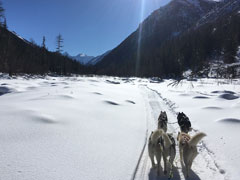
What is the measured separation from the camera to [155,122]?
677cm

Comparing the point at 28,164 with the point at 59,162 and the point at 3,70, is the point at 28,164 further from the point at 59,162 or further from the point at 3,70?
the point at 3,70

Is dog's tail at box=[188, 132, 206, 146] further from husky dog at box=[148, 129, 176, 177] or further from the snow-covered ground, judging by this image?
the snow-covered ground

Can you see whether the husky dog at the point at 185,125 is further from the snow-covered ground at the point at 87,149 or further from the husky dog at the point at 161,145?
the husky dog at the point at 161,145

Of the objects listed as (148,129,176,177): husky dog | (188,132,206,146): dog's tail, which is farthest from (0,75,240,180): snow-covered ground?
(188,132,206,146): dog's tail

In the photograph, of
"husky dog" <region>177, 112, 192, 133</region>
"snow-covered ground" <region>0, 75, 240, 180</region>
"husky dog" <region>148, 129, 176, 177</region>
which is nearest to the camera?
"snow-covered ground" <region>0, 75, 240, 180</region>

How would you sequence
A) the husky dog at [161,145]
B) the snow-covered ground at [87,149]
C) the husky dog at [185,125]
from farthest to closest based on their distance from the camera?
the husky dog at [185,125], the husky dog at [161,145], the snow-covered ground at [87,149]

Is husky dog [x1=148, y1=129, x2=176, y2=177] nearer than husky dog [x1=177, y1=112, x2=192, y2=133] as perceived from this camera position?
Yes

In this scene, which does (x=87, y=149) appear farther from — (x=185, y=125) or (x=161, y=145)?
(x=185, y=125)

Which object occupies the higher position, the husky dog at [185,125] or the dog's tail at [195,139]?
the dog's tail at [195,139]

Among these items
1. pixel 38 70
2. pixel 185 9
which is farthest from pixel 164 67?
pixel 185 9

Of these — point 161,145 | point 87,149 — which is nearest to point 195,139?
point 161,145

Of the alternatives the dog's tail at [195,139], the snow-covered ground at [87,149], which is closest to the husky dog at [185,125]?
the snow-covered ground at [87,149]

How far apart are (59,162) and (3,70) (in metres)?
26.3

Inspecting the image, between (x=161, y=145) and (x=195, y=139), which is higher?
(x=195, y=139)
